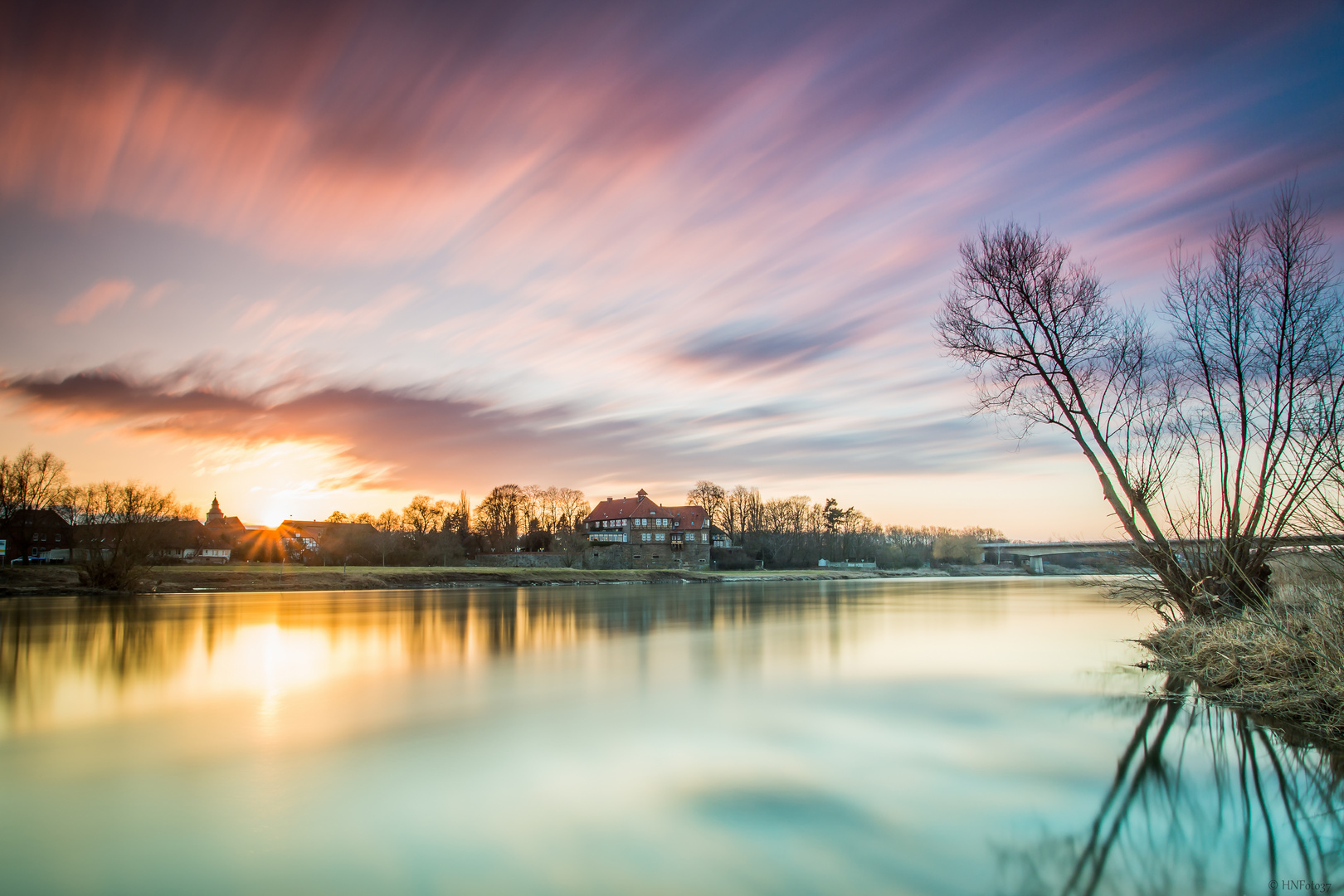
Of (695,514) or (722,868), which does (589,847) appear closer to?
(722,868)

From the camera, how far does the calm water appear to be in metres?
4.27

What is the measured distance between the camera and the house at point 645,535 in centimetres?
8231

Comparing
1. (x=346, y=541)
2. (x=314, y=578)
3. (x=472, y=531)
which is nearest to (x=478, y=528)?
(x=472, y=531)

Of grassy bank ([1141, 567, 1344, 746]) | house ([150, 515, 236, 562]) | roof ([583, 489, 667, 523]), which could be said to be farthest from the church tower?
grassy bank ([1141, 567, 1344, 746])

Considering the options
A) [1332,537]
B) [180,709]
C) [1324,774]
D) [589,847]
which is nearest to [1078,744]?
[1324,774]

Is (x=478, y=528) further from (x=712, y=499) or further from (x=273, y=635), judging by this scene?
(x=273, y=635)

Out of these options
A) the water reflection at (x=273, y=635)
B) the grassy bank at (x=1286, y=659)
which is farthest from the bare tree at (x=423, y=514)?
the grassy bank at (x=1286, y=659)

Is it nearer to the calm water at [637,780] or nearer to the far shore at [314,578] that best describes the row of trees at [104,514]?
the far shore at [314,578]

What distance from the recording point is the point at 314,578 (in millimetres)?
46094

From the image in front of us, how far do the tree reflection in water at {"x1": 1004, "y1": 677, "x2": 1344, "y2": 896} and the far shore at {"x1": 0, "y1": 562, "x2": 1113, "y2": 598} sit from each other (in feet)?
132

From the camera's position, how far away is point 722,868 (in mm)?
4266

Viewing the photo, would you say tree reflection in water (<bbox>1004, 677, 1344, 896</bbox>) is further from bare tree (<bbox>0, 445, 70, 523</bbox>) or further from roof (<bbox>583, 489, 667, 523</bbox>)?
roof (<bbox>583, 489, 667, 523</bbox>)

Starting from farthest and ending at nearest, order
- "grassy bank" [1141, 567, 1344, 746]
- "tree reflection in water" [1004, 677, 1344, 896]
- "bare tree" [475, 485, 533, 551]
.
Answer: "bare tree" [475, 485, 533, 551] < "grassy bank" [1141, 567, 1344, 746] < "tree reflection in water" [1004, 677, 1344, 896]

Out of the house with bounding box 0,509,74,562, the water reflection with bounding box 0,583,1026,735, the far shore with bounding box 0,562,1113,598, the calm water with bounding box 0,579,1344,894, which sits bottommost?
the far shore with bounding box 0,562,1113,598
